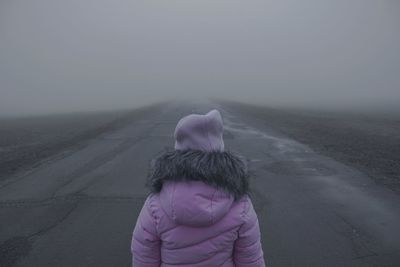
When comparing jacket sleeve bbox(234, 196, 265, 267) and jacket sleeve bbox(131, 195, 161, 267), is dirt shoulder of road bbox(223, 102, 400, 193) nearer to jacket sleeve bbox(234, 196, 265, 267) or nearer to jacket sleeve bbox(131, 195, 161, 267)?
jacket sleeve bbox(234, 196, 265, 267)

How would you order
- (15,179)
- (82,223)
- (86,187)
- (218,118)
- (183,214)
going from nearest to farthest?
(183,214) → (218,118) → (82,223) → (86,187) → (15,179)

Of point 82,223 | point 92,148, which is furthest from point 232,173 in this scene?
point 92,148

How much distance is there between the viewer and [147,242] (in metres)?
2.42

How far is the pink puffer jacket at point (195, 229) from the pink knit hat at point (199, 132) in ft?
0.74

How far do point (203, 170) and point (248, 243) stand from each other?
0.52 metres

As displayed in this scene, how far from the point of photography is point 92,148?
14.6 meters

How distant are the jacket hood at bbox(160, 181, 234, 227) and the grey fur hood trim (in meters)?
0.04

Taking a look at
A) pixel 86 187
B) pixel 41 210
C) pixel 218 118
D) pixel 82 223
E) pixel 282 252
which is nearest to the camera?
pixel 218 118

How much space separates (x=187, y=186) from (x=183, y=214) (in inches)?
6.0

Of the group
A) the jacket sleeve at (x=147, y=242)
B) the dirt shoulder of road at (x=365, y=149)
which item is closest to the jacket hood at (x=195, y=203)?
the jacket sleeve at (x=147, y=242)

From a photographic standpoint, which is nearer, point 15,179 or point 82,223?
point 82,223

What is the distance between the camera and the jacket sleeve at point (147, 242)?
7.86ft

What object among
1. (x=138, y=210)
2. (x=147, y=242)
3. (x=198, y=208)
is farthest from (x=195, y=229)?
(x=138, y=210)

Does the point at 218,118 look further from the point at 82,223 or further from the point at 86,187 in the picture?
the point at 86,187
